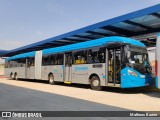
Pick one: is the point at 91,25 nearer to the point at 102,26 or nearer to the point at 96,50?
the point at 102,26

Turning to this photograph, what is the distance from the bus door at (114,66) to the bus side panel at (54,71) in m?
5.51

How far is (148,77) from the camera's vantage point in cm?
1187

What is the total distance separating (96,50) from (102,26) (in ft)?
8.96

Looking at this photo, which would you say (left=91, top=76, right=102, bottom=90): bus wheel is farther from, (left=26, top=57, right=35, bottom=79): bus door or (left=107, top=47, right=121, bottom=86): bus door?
(left=26, top=57, right=35, bottom=79): bus door

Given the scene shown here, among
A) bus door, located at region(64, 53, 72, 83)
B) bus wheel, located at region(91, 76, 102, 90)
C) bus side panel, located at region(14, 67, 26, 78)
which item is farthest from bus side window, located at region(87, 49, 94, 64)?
bus side panel, located at region(14, 67, 26, 78)

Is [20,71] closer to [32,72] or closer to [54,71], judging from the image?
[32,72]

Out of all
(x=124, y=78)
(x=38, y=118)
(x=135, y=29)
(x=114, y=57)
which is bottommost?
(x=38, y=118)

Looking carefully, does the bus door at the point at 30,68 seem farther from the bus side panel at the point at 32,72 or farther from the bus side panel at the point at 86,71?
the bus side panel at the point at 86,71

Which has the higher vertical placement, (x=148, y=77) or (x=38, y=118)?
(x=148, y=77)

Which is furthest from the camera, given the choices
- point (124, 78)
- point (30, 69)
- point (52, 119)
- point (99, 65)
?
point (30, 69)

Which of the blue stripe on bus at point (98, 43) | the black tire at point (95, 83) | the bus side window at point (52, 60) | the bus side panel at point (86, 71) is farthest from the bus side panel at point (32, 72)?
the black tire at point (95, 83)

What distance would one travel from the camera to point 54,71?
58.3 ft

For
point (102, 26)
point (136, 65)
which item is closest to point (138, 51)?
point (136, 65)

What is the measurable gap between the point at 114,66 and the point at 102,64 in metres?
1.00
